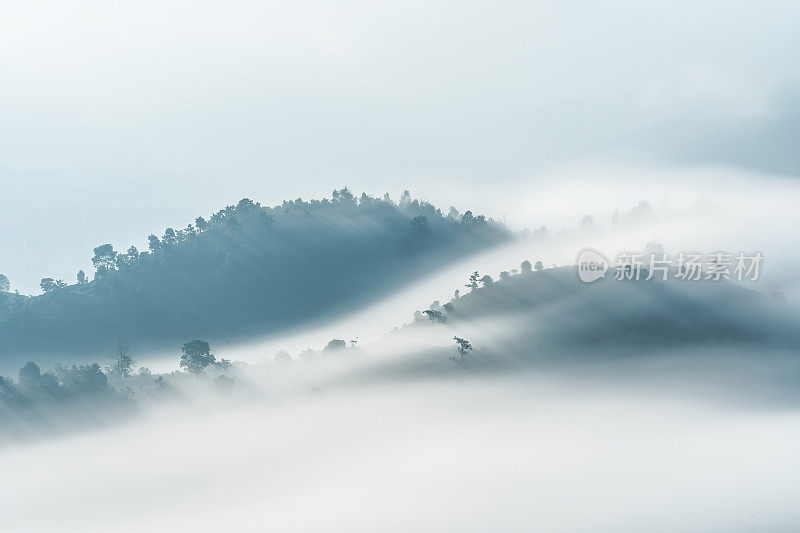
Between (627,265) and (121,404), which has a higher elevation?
(627,265)

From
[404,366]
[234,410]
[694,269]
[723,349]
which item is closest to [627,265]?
[694,269]

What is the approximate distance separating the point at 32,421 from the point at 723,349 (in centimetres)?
16289

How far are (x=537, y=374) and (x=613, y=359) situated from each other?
59.8ft

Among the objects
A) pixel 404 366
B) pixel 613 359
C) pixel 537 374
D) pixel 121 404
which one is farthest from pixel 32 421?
pixel 613 359

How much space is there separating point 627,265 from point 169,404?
114404 mm

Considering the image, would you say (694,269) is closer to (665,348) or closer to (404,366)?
(665,348)

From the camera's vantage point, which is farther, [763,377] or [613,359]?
[613,359]

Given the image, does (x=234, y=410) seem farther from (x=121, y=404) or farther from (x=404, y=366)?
(x=404, y=366)

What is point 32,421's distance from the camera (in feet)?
643

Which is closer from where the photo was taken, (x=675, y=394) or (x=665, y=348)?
(x=675, y=394)

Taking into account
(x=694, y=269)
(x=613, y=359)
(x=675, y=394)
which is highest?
(x=694, y=269)

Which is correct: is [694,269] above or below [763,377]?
above

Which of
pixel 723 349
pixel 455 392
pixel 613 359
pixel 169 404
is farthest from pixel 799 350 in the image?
pixel 169 404

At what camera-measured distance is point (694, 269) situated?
196 metres
